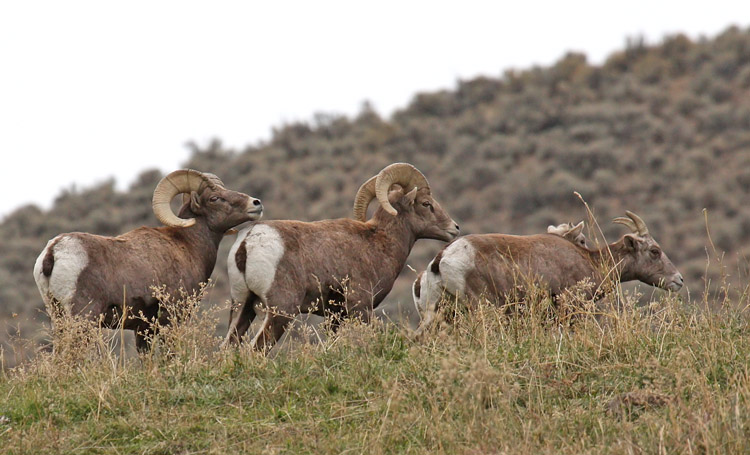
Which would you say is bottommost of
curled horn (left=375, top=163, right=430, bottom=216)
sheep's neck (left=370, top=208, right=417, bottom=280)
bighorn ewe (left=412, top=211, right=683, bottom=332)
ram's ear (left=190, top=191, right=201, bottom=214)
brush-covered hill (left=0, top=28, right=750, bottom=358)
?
brush-covered hill (left=0, top=28, right=750, bottom=358)

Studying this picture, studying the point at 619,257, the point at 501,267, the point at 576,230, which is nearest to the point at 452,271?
the point at 501,267

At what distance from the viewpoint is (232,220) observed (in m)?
Answer: 10.3

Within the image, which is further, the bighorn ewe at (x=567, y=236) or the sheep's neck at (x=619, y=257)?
the bighorn ewe at (x=567, y=236)

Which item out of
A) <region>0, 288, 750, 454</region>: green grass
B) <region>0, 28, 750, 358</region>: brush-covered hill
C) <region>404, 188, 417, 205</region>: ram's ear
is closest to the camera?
<region>0, 288, 750, 454</region>: green grass

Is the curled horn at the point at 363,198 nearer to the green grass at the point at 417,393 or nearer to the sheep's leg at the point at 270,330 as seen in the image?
the sheep's leg at the point at 270,330

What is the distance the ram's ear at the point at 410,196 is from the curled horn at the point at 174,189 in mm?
2037

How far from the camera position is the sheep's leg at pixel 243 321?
31.2 ft

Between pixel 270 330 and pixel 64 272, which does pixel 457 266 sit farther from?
pixel 64 272

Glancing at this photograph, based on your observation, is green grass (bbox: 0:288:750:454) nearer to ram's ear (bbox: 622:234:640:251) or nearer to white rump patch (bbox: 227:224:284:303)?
white rump patch (bbox: 227:224:284:303)

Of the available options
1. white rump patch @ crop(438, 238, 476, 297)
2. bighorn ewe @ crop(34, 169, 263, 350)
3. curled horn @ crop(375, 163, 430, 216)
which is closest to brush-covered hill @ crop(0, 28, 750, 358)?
curled horn @ crop(375, 163, 430, 216)

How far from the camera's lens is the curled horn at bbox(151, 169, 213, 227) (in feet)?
32.9

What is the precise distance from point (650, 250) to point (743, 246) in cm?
Answer: 1416

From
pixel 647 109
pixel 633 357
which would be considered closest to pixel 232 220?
pixel 633 357

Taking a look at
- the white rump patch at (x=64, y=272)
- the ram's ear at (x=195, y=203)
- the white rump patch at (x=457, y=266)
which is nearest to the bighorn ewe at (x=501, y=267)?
the white rump patch at (x=457, y=266)
